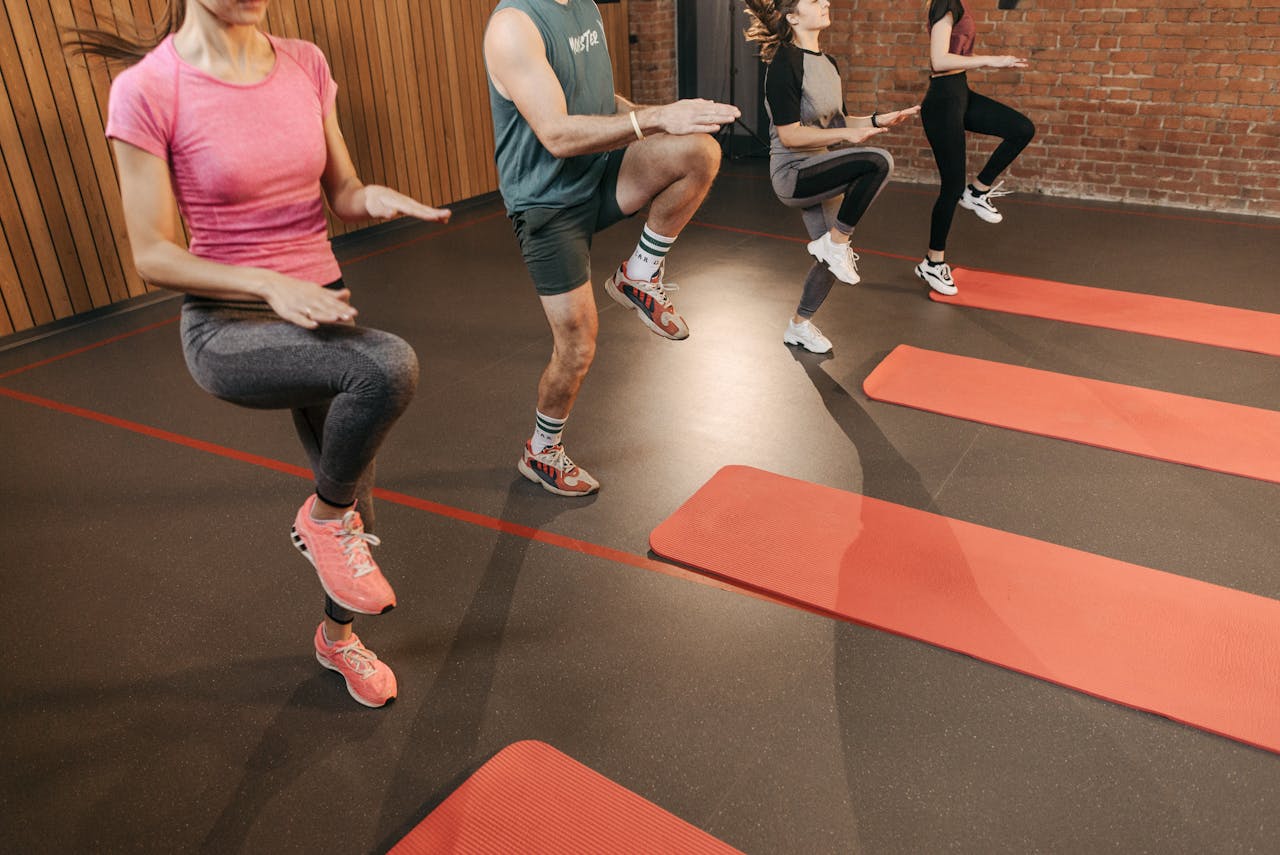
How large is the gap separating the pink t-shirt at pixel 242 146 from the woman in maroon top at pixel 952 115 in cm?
327

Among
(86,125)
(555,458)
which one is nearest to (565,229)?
(555,458)

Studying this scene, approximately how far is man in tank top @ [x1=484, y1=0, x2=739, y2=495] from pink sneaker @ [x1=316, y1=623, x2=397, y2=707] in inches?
39.6

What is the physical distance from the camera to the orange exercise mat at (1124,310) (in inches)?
154

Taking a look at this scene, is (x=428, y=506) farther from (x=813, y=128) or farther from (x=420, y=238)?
(x=420, y=238)

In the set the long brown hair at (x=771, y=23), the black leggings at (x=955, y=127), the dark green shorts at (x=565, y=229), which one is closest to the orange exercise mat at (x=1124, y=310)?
the black leggings at (x=955, y=127)

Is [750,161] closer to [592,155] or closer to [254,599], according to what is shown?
[592,155]

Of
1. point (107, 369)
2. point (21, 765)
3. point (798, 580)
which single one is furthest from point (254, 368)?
→ point (107, 369)

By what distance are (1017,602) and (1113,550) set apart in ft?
1.44

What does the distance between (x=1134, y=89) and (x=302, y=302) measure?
20.9 ft

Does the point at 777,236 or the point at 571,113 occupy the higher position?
the point at 571,113

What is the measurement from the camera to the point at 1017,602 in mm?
2238

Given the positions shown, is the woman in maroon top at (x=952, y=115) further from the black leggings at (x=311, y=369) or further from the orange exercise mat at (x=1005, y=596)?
the black leggings at (x=311, y=369)

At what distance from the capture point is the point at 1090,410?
3275 millimetres

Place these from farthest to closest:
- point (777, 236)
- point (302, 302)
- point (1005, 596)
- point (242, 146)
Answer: point (777, 236) < point (1005, 596) < point (242, 146) < point (302, 302)
